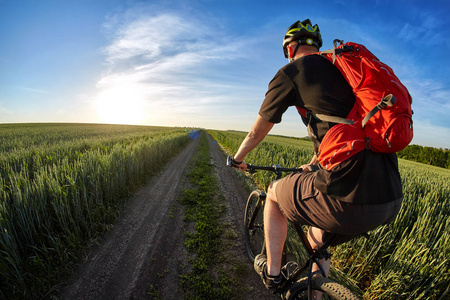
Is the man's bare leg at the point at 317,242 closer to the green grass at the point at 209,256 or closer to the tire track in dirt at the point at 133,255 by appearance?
the green grass at the point at 209,256

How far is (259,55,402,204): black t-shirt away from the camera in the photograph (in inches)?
47.3

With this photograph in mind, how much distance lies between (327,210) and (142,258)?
2.81 m

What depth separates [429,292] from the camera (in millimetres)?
2066

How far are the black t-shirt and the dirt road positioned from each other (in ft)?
6.70

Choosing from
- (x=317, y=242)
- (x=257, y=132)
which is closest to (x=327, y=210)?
(x=317, y=242)

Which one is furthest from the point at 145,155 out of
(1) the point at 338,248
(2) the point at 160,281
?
(1) the point at 338,248

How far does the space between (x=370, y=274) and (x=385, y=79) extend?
273 centimetres

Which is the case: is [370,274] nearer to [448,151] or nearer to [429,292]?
[429,292]

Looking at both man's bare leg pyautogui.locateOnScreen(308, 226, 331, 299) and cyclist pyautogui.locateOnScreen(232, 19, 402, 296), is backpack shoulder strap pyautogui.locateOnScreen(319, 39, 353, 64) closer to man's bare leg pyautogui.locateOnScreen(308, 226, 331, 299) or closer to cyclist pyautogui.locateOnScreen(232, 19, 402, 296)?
cyclist pyautogui.locateOnScreen(232, 19, 402, 296)

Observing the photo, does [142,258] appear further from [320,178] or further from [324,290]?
[320,178]

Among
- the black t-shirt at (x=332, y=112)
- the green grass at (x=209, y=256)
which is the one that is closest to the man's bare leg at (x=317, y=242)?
the black t-shirt at (x=332, y=112)

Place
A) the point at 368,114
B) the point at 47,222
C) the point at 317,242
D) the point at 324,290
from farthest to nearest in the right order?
the point at 47,222 < the point at 317,242 < the point at 324,290 < the point at 368,114

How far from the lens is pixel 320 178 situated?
1.32 m

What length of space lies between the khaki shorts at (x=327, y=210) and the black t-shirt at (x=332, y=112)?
0.26 ft
